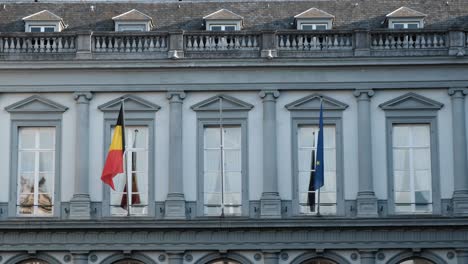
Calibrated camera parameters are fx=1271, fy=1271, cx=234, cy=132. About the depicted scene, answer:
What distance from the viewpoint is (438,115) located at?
38.5 m

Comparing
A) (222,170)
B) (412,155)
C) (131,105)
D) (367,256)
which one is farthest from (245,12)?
(367,256)

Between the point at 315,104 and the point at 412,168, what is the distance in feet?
11.5

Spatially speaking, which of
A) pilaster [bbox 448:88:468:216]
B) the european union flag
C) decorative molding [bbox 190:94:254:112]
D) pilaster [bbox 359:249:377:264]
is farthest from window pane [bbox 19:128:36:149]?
pilaster [bbox 448:88:468:216]

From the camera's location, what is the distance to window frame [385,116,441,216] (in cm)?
3803

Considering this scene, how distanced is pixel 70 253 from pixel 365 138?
31.1 feet

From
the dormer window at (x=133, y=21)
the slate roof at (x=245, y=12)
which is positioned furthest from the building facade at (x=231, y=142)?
the slate roof at (x=245, y=12)

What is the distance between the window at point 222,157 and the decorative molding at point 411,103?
428 centimetres

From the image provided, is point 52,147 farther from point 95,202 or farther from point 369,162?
point 369,162

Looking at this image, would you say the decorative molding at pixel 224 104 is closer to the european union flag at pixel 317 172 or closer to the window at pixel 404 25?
the european union flag at pixel 317 172

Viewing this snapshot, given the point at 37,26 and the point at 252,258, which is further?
the point at 37,26

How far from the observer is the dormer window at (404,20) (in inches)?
1586

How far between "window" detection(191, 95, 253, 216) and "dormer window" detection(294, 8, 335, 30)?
11.7 feet

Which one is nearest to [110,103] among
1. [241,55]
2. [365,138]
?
[241,55]

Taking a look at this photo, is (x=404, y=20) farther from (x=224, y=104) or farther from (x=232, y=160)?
(x=232, y=160)
